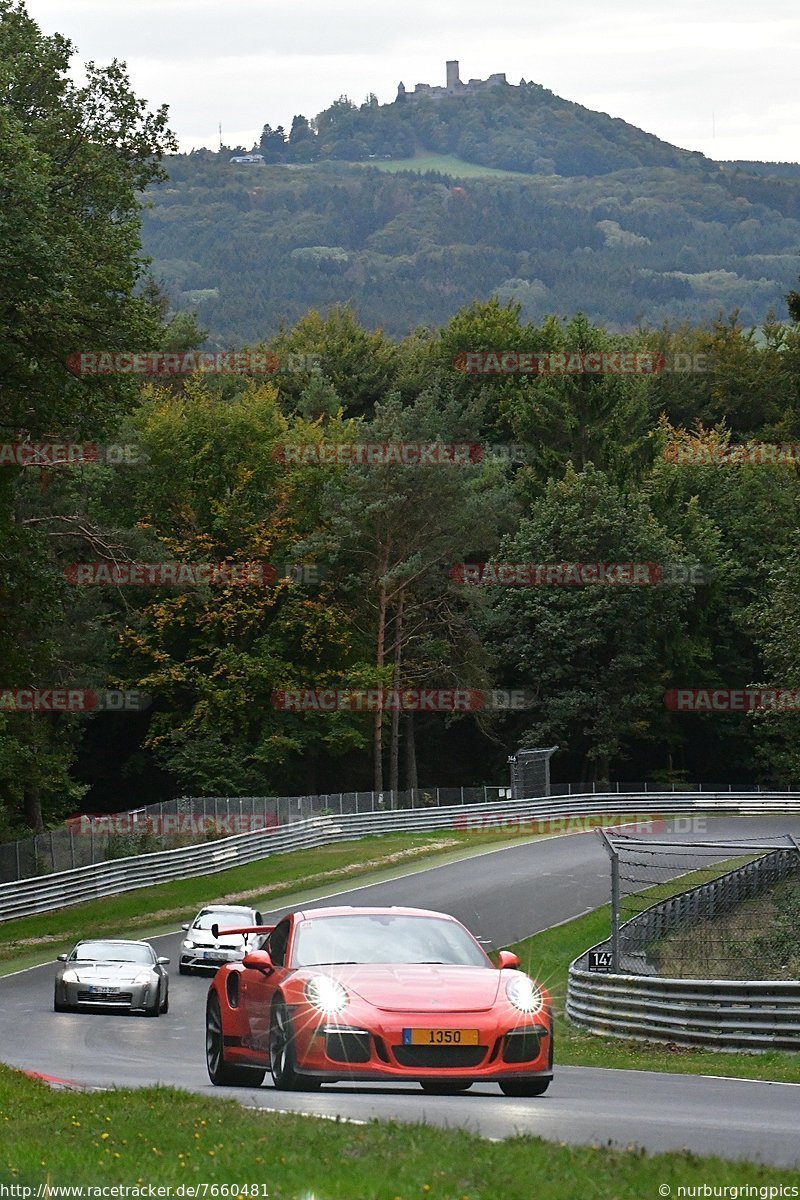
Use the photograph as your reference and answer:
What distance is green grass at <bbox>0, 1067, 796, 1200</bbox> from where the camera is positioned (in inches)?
297

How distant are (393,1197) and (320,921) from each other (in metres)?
5.33

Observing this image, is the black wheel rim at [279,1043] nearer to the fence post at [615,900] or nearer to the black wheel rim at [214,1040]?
the black wheel rim at [214,1040]

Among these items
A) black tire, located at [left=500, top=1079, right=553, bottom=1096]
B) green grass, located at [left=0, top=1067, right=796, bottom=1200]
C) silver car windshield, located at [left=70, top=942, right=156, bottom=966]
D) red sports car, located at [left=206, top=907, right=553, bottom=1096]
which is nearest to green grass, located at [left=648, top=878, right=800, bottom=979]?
silver car windshield, located at [left=70, top=942, right=156, bottom=966]

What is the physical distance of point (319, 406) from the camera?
276 feet

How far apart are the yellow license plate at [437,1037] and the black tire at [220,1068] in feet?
6.75

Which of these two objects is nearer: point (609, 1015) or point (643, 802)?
point (609, 1015)

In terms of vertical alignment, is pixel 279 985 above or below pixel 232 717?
above

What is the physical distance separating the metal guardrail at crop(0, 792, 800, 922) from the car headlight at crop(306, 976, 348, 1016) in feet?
98.1

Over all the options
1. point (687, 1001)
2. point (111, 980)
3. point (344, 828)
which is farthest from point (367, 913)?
point (344, 828)

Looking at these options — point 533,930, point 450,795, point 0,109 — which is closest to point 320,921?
point 0,109

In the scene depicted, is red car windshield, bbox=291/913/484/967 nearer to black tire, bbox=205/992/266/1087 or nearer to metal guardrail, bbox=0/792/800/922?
black tire, bbox=205/992/266/1087

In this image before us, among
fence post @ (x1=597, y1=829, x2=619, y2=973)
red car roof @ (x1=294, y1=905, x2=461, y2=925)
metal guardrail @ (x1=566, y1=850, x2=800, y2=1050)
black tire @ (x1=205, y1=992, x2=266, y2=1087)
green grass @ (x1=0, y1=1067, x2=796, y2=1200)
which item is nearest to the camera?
green grass @ (x1=0, y1=1067, x2=796, y2=1200)

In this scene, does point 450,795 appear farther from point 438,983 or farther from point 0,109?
point 438,983

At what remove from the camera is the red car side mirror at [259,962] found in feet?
40.3
